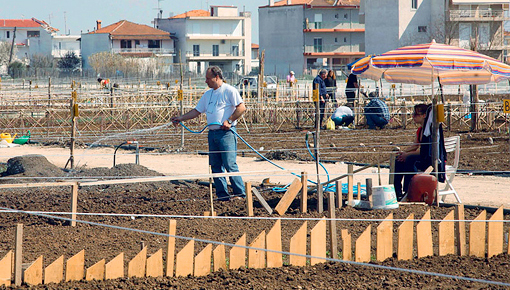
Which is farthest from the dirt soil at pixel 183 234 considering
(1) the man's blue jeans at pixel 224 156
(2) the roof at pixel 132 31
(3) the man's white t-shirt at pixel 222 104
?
(2) the roof at pixel 132 31

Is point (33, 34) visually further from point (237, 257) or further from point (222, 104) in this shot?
point (237, 257)

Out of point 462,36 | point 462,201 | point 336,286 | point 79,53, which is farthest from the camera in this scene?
point 79,53

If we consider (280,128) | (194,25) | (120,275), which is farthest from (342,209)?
(194,25)

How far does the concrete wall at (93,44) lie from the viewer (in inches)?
2482

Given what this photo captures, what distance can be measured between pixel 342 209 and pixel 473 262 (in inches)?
86.8

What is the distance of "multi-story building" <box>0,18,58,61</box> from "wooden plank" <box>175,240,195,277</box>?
67.6 metres

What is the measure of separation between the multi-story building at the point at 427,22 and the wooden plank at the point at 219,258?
4551cm

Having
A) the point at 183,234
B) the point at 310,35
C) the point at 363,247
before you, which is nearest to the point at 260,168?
the point at 183,234

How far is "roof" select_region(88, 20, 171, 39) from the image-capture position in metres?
62.4

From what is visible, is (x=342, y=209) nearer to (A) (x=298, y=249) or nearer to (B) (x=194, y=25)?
(A) (x=298, y=249)

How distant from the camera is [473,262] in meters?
5.44

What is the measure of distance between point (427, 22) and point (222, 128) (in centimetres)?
4429

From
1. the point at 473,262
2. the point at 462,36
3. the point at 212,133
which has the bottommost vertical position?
the point at 473,262

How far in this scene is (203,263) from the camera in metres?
4.99
